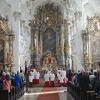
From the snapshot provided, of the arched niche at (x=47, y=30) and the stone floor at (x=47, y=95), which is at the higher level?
the arched niche at (x=47, y=30)

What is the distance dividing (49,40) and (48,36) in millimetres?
547

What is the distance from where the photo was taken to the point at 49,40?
49.2 meters

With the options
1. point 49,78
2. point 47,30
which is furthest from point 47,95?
point 47,30

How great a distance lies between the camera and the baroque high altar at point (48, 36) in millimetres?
47844

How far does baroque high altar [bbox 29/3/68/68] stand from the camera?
47844mm

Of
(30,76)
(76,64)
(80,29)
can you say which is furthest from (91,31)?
(30,76)

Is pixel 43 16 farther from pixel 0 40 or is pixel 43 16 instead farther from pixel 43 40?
pixel 0 40

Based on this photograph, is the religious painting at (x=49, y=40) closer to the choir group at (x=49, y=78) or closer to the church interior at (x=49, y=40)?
the church interior at (x=49, y=40)

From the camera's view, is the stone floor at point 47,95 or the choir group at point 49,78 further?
the choir group at point 49,78

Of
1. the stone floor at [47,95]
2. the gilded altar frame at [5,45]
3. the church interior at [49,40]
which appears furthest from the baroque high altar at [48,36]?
the stone floor at [47,95]

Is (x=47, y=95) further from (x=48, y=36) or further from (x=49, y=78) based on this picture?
(x=48, y=36)

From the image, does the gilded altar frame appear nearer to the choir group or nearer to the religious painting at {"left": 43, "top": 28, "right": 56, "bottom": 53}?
the choir group

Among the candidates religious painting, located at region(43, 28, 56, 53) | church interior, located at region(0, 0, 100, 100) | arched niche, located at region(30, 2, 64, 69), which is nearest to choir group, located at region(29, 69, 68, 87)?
church interior, located at region(0, 0, 100, 100)

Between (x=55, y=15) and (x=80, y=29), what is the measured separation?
12527 millimetres
